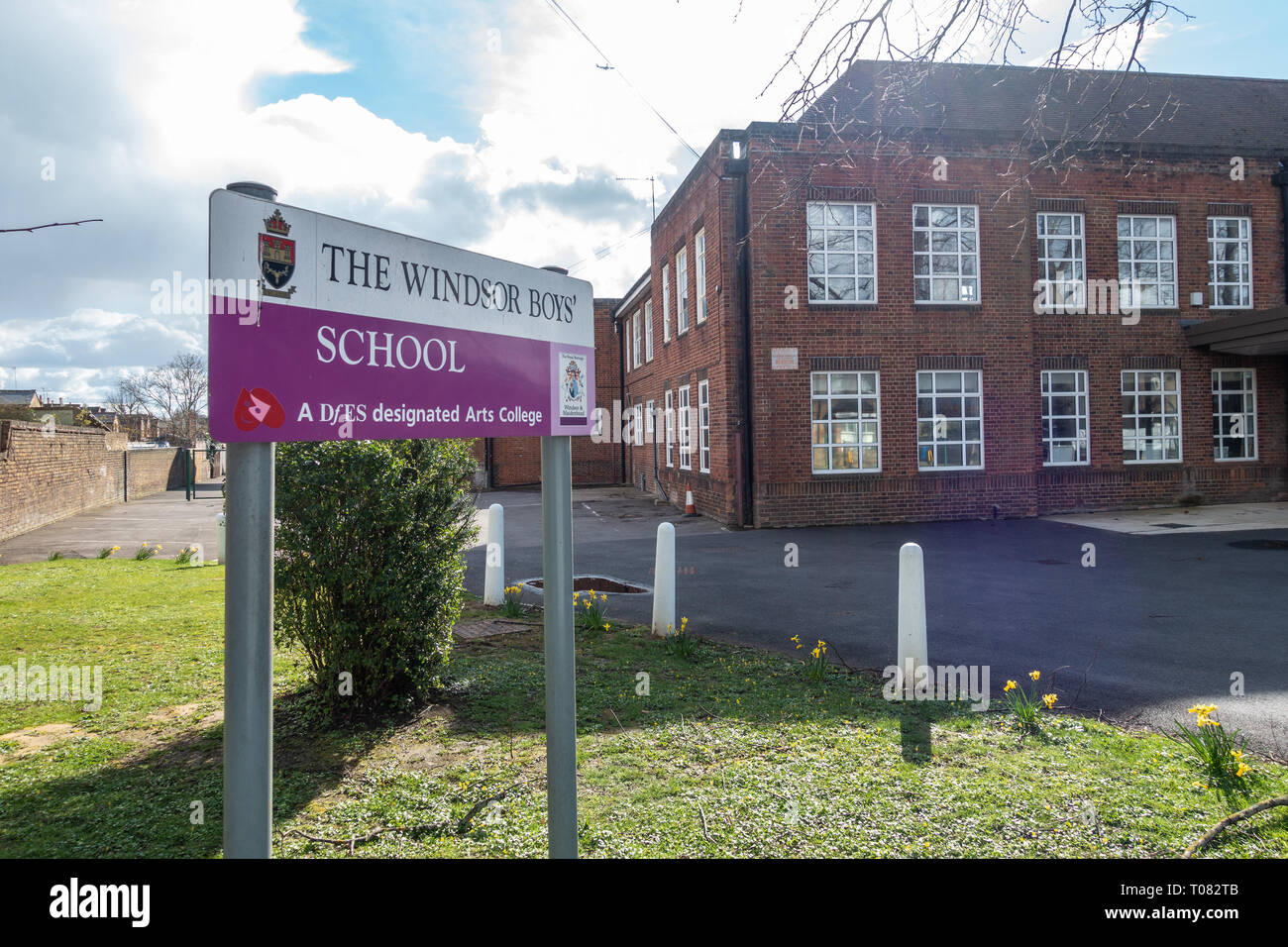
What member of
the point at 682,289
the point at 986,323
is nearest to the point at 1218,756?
the point at 986,323

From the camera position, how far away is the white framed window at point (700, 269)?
1883 centimetres

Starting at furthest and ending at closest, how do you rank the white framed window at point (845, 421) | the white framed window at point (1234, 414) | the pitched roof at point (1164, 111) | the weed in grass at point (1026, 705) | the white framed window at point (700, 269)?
the white framed window at point (1234, 414) → the white framed window at point (700, 269) → the pitched roof at point (1164, 111) → the white framed window at point (845, 421) → the weed in grass at point (1026, 705)

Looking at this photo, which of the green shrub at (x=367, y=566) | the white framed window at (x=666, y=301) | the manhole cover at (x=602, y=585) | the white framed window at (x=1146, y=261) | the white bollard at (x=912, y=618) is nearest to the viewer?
the green shrub at (x=367, y=566)

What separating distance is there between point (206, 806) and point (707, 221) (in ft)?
54.5

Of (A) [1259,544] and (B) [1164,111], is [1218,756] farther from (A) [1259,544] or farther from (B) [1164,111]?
(B) [1164,111]

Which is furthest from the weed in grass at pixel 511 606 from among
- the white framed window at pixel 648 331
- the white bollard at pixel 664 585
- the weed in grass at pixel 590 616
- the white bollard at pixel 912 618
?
the white framed window at pixel 648 331

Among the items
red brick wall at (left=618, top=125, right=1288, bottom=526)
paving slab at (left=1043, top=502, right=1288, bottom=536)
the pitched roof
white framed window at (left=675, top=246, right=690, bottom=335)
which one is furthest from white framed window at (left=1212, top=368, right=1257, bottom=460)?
white framed window at (left=675, top=246, right=690, bottom=335)

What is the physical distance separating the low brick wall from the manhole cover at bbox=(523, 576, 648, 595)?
1267cm

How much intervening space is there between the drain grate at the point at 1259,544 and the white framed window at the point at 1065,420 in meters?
5.22

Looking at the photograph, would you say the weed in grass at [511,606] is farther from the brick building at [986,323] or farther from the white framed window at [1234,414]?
the white framed window at [1234,414]

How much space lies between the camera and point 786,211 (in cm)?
1672

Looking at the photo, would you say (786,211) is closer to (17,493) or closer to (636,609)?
(636,609)

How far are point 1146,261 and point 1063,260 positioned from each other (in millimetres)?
2314

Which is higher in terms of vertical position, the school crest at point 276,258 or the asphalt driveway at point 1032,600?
the school crest at point 276,258
